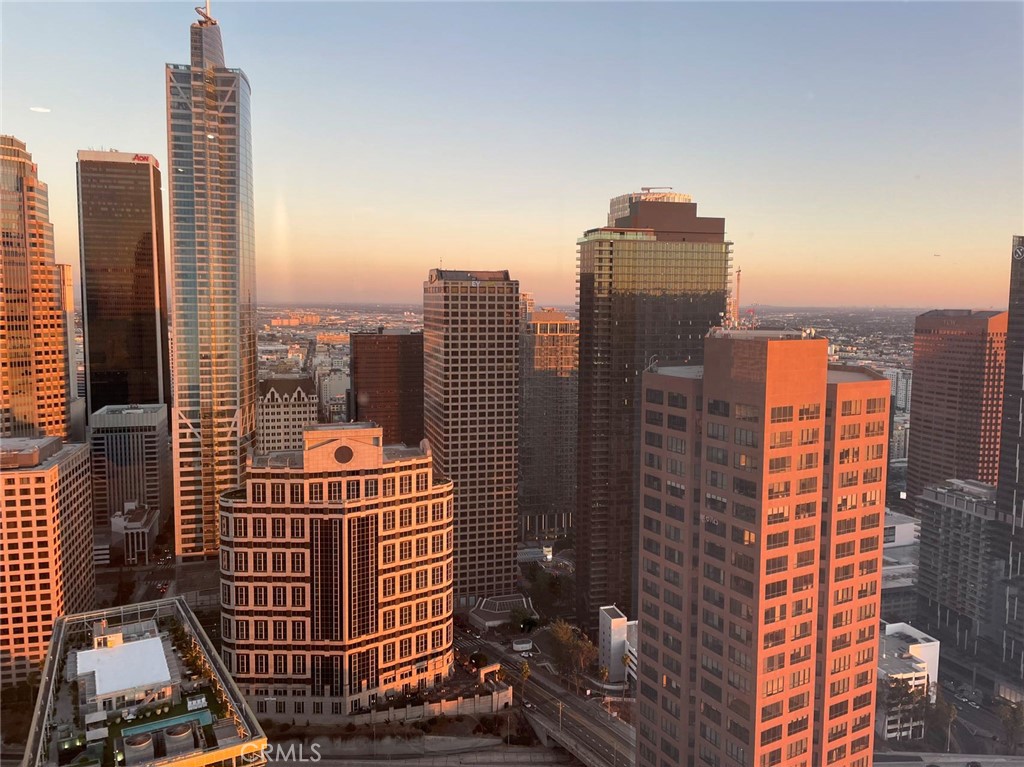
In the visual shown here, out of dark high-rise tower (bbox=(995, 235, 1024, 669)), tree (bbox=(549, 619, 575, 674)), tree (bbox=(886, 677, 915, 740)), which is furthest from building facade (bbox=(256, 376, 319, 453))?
dark high-rise tower (bbox=(995, 235, 1024, 669))

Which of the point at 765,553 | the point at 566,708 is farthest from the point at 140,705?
the point at 566,708

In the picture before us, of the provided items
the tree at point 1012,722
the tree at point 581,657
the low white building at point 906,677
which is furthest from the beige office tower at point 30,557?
the tree at point 1012,722

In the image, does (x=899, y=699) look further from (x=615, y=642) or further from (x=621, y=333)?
(x=621, y=333)

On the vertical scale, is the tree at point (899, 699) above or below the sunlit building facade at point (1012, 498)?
below

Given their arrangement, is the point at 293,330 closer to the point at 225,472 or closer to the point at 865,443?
the point at 225,472

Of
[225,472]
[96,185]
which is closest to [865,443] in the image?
[225,472]

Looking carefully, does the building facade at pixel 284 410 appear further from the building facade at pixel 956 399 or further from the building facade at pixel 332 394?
the building facade at pixel 956 399
